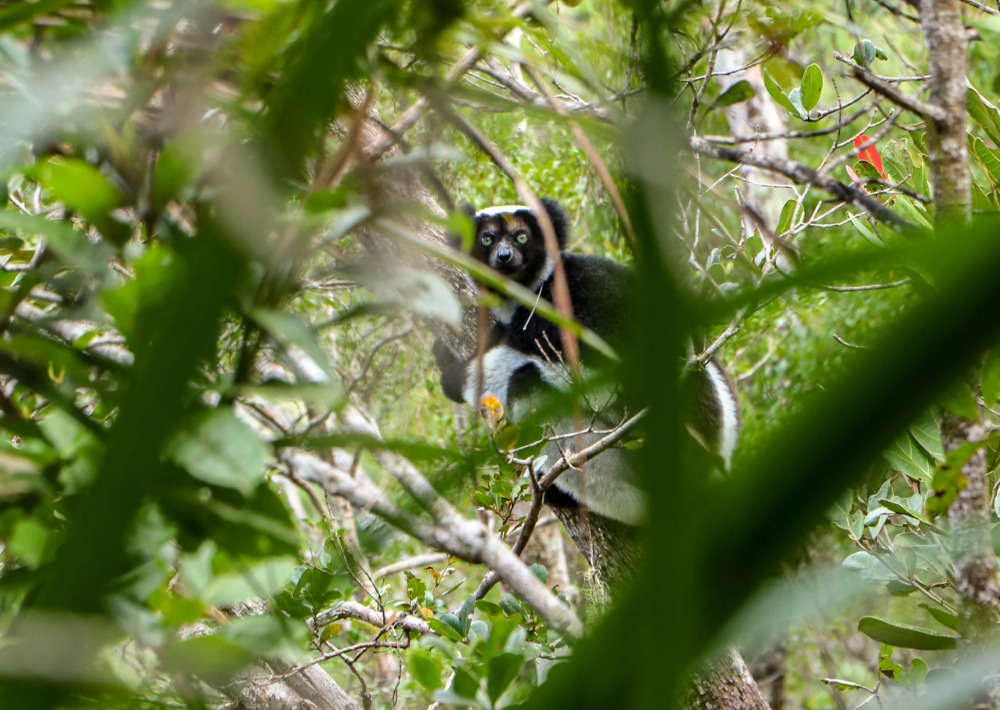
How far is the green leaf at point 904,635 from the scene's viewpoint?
5.82 feet

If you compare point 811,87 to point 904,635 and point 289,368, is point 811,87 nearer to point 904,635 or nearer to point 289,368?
point 904,635

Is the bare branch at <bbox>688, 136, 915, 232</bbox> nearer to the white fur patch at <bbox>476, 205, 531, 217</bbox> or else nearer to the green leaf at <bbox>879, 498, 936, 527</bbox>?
the green leaf at <bbox>879, 498, 936, 527</bbox>

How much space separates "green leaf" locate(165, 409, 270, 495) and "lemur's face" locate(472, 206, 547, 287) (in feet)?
11.3

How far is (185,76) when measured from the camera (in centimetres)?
97

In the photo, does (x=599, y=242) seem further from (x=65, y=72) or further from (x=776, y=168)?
(x=65, y=72)

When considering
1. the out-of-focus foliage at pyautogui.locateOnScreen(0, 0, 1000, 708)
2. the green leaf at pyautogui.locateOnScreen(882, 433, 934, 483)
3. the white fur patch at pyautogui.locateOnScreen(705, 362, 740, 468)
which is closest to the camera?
the out-of-focus foliage at pyautogui.locateOnScreen(0, 0, 1000, 708)

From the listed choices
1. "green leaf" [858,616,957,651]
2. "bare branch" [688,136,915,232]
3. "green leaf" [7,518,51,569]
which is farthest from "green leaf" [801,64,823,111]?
"green leaf" [7,518,51,569]

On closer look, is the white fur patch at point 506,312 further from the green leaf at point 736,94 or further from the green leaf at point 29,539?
the green leaf at point 29,539

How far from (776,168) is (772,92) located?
0.91 m

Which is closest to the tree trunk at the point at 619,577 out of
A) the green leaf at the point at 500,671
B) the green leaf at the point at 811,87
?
the green leaf at the point at 500,671

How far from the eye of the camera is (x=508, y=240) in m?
4.20

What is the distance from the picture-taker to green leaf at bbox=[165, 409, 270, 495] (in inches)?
27.9

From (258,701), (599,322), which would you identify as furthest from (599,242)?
(258,701)

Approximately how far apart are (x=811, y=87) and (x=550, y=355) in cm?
155
